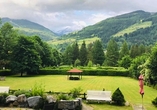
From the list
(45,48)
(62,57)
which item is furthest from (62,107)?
(62,57)

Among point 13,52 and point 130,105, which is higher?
point 13,52

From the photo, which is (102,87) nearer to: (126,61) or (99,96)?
(99,96)

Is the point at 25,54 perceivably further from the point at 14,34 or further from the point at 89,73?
the point at 89,73

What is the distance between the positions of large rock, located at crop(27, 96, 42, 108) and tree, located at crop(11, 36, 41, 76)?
135ft

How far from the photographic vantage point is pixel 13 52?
63.4 m

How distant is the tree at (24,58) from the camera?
6075 cm

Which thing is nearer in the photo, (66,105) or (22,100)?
(66,105)

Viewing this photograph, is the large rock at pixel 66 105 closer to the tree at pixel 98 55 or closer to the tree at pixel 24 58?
the tree at pixel 24 58

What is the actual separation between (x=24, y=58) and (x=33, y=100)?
42601 mm

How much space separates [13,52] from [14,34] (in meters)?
5.50

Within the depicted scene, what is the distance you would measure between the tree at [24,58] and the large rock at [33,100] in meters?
41.0

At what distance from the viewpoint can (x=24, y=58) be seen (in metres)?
61.6

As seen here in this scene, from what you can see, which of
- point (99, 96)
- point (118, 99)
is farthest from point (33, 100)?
point (118, 99)

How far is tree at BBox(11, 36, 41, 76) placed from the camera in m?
60.8
